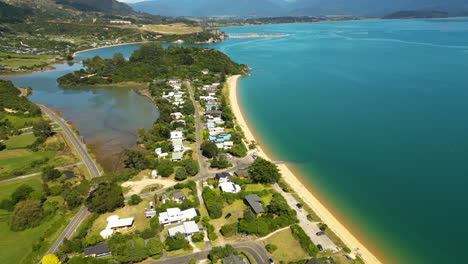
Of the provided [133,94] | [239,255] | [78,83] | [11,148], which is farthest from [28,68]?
[239,255]

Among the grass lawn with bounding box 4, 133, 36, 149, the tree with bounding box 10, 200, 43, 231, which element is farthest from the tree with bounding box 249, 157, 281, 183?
the grass lawn with bounding box 4, 133, 36, 149

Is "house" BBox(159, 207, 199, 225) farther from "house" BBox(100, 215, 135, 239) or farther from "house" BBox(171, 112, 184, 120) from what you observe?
"house" BBox(171, 112, 184, 120)

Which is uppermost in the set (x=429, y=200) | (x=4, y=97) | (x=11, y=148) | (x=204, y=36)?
(x=204, y=36)

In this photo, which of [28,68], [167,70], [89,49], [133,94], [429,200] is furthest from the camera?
[89,49]

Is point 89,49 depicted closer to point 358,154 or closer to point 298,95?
point 298,95

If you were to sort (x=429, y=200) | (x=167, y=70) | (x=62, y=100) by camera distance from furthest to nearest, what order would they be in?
(x=167, y=70) → (x=62, y=100) → (x=429, y=200)

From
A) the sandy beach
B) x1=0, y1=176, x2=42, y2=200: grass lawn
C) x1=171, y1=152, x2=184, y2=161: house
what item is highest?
x1=171, y1=152, x2=184, y2=161: house

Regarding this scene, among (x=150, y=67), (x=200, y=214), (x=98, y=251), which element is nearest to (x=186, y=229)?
(x=200, y=214)

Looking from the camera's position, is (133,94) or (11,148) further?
(133,94)
